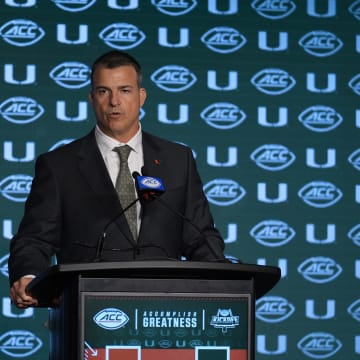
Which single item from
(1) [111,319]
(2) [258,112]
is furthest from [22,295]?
(2) [258,112]

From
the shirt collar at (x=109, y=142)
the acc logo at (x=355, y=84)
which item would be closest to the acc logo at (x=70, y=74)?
the acc logo at (x=355, y=84)

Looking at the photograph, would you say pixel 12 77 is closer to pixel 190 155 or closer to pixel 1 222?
pixel 1 222

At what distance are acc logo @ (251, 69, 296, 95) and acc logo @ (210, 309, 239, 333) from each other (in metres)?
3.66

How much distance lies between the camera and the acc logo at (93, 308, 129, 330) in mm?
2336

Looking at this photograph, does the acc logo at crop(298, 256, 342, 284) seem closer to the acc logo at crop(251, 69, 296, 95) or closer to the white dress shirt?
the acc logo at crop(251, 69, 296, 95)

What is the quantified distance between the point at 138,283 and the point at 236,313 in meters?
0.28

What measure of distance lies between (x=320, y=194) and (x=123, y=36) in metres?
1.63

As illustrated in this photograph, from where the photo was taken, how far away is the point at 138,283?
238 centimetres

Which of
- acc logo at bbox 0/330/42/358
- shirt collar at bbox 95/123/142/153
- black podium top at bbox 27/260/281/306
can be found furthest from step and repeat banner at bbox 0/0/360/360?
black podium top at bbox 27/260/281/306

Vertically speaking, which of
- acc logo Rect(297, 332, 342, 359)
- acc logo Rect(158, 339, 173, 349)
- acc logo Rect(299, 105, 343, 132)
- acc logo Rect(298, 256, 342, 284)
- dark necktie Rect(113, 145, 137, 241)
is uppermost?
acc logo Rect(299, 105, 343, 132)

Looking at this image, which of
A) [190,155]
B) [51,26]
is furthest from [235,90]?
[190,155]

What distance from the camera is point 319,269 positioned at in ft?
19.4

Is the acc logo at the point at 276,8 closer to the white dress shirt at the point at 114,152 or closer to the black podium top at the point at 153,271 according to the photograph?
the white dress shirt at the point at 114,152

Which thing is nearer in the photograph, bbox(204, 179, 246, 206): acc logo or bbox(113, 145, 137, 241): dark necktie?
bbox(113, 145, 137, 241): dark necktie
